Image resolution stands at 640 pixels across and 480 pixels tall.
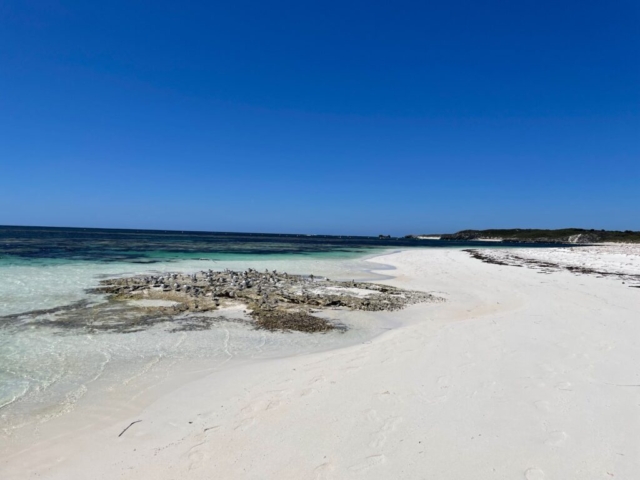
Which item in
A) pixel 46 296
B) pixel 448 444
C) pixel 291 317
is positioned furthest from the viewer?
pixel 46 296

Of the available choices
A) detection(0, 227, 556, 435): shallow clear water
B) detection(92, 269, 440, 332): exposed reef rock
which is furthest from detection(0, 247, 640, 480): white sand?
detection(92, 269, 440, 332): exposed reef rock

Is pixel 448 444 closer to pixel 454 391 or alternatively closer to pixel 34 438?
pixel 454 391

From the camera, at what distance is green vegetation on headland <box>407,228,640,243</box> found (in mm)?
99875

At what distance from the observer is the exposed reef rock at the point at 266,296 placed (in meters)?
10.5

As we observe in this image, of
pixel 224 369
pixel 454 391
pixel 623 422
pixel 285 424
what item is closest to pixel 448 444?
pixel 454 391

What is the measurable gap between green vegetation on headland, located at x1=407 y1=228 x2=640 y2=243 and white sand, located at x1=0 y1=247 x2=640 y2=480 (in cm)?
10550

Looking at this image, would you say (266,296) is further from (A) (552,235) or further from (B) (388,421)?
(A) (552,235)

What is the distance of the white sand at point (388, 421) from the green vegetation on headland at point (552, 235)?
105502 mm

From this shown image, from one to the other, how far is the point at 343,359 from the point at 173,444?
341 centimetres

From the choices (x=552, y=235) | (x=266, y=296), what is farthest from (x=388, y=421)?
(x=552, y=235)

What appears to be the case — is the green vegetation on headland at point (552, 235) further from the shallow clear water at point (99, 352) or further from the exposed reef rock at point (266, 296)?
the shallow clear water at point (99, 352)

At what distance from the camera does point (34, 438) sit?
14.1ft

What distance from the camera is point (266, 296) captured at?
509 inches

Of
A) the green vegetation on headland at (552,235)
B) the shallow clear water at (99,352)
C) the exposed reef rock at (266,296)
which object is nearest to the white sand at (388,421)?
the shallow clear water at (99,352)
